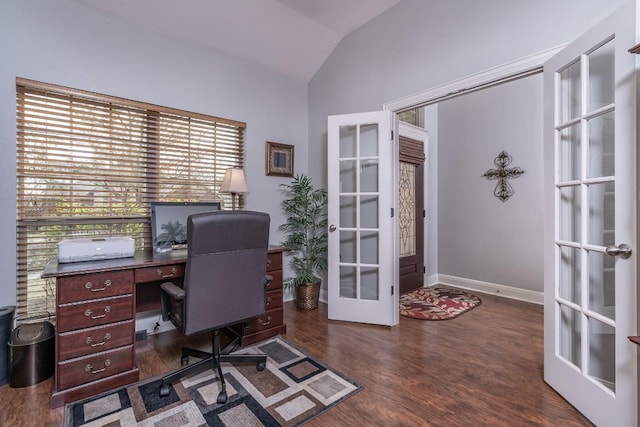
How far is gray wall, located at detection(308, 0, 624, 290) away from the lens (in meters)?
1.98

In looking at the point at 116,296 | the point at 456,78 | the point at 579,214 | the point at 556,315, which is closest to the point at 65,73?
the point at 116,296

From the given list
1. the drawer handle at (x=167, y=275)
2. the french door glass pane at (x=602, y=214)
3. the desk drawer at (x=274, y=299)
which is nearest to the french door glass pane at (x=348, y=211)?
the desk drawer at (x=274, y=299)

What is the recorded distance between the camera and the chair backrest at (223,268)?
1.69 meters

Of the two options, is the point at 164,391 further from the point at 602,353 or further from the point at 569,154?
the point at 569,154

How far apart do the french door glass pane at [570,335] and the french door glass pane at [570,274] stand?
0.08 meters

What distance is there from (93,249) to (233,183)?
1.14 m

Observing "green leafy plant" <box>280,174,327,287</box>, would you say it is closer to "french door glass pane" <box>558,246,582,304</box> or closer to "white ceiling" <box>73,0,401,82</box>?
"white ceiling" <box>73,0,401,82</box>

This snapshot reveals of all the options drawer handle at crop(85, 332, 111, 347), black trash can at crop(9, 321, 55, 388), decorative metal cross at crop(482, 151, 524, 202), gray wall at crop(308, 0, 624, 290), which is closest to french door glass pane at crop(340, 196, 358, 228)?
gray wall at crop(308, 0, 624, 290)

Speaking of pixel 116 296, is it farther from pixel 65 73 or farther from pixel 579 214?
pixel 579 214

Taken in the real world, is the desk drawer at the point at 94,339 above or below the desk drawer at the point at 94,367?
above

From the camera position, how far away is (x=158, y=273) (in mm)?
2057

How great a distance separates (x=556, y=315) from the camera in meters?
1.82

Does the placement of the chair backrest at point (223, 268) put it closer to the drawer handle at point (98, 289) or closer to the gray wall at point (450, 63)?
the drawer handle at point (98, 289)

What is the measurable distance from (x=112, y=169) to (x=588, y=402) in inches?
138
